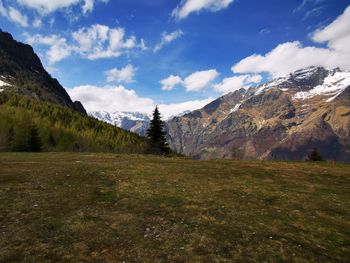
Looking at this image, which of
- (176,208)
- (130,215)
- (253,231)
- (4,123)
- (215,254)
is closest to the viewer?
(215,254)

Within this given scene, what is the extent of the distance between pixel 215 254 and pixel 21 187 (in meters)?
17.5

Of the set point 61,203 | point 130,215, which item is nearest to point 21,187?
point 61,203

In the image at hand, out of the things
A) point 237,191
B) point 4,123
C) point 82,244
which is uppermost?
point 4,123

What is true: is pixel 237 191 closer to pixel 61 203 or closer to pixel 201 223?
pixel 201 223

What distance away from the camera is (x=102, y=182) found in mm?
27812

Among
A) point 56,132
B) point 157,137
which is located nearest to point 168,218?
point 157,137

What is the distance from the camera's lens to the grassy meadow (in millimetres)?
14398

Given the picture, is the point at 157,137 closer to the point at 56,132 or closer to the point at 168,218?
the point at 168,218

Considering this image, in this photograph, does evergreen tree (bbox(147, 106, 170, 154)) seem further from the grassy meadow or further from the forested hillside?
the grassy meadow

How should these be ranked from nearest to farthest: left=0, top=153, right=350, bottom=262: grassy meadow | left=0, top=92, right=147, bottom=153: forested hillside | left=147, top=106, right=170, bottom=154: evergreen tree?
1. left=0, top=153, right=350, bottom=262: grassy meadow
2. left=147, top=106, right=170, bottom=154: evergreen tree
3. left=0, top=92, right=147, bottom=153: forested hillside

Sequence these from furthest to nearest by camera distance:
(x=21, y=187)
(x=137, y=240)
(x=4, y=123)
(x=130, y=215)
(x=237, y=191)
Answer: (x=4, y=123) → (x=237, y=191) → (x=21, y=187) → (x=130, y=215) → (x=137, y=240)

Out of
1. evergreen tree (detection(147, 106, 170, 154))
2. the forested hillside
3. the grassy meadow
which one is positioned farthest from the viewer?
the forested hillside

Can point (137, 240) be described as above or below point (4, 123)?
below

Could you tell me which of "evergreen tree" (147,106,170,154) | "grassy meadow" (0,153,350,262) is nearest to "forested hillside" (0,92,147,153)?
"evergreen tree" (147,106,170,154)
